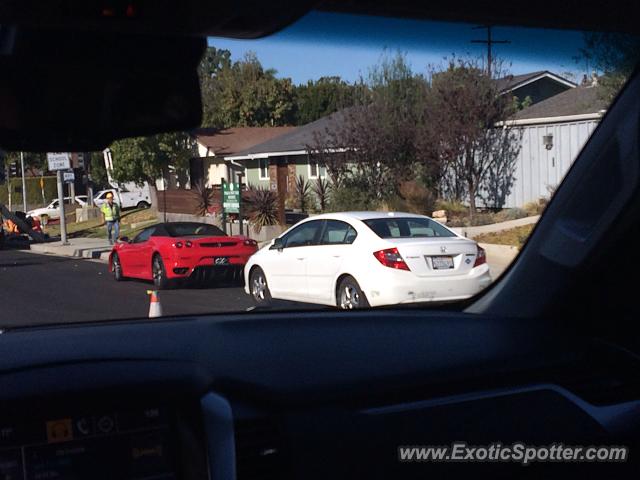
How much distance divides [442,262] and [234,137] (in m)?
1.12

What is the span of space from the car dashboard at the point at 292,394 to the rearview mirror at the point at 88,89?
1.86ft

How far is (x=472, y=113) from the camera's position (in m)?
3.95

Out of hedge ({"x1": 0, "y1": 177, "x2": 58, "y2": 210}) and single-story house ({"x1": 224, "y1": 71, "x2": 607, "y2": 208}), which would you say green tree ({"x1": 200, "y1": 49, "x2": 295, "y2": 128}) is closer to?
single-story house ({"x1": 224, "y1": 71, "x2": 607, "y2": 208})

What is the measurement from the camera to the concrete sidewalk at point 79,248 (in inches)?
222

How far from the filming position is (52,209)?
4.05m

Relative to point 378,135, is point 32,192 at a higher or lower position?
lower

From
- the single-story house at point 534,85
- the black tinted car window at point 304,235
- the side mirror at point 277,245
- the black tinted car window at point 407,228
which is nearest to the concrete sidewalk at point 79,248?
the side mirror at point 277,245

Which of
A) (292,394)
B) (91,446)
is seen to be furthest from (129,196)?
(91,446)

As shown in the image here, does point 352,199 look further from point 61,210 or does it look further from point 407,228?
point 61,210

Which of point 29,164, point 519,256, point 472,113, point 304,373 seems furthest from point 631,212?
point 29,164

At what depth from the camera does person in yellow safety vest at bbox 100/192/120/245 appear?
4.31 metres

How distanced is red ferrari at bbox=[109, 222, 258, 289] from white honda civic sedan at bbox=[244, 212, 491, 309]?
148 mm

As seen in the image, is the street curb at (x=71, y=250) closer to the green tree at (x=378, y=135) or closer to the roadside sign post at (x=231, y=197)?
the roadside sign post at (x=231, y=197)

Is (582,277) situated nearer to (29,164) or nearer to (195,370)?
(195,370)
